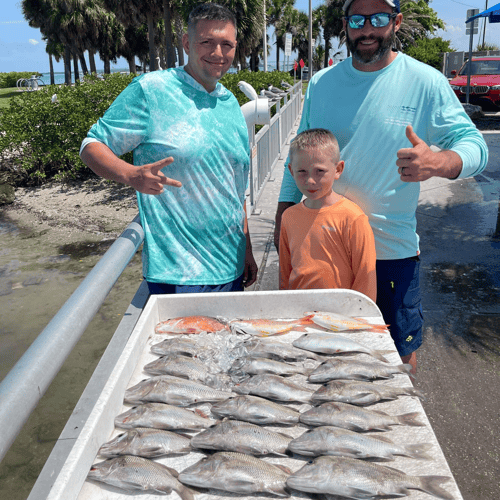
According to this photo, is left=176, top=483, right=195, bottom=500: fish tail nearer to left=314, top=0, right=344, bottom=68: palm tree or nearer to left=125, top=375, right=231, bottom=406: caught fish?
left=125, top=375, right=231, bottom=406: caught fish

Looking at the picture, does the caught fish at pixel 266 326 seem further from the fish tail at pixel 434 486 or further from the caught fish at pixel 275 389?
the fish tail at pixel 434 486

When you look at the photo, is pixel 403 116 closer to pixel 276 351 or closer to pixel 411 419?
pixel 276 351

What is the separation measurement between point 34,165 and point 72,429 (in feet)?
45.1

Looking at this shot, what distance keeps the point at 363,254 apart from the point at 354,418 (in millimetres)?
1162

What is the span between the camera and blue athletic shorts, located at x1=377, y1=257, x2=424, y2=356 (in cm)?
285

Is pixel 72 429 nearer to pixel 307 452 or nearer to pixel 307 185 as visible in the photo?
pixel 307 452

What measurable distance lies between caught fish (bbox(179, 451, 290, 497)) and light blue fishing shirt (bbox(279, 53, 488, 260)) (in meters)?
1.72

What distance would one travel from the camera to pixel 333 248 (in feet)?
8.49

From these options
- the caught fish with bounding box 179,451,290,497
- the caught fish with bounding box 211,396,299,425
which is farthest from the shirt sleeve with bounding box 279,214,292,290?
the caught fish with bounding box 179,451,290,497

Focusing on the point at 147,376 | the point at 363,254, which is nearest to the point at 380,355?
the point at 363,254

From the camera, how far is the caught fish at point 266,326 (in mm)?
2045

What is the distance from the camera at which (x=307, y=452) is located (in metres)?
1.41

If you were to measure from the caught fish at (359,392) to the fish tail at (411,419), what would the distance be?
0.10 meters

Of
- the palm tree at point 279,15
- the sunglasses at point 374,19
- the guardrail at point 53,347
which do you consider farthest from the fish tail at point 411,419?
the palm tree at point 279,15
